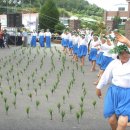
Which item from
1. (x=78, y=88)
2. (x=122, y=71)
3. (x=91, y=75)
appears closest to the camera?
(x=122, y=71)

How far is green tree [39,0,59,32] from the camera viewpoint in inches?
2015

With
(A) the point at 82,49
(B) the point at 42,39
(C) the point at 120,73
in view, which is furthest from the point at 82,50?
(B) the point at 42,39

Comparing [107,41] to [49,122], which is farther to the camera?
[107,41]

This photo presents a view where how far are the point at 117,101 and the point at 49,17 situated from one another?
4462 centimetres

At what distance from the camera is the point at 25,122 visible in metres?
8.98

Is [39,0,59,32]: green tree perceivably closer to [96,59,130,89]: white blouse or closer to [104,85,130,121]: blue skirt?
[96,59,130,89]: white blouse

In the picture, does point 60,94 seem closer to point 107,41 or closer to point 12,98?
point 12,98

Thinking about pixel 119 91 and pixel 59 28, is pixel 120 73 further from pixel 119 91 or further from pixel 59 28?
pixel 59 28

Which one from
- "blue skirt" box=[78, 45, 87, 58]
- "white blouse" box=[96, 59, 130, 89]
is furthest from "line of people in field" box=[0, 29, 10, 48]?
"white blouse" box=[96, 59, 130, 89]

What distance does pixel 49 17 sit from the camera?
5131cm

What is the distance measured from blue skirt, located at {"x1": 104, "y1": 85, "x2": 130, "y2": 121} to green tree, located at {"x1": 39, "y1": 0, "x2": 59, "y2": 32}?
43479mm

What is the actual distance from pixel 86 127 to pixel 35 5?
8455 centimetres

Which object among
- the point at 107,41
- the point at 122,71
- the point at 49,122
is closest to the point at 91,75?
the point at 107,41

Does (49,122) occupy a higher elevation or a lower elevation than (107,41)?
lower
